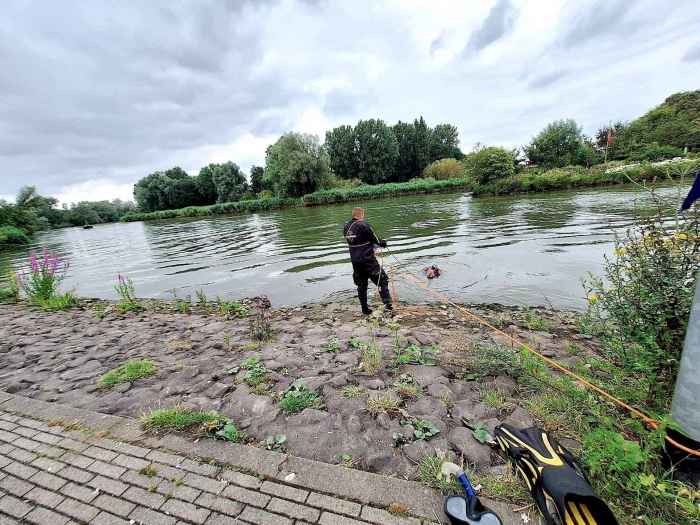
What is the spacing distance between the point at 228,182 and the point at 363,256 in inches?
2890

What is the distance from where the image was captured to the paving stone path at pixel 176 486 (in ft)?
6.39

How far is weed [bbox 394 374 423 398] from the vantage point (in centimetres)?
304

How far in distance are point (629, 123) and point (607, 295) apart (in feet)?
243

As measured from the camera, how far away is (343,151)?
65812 millimetres

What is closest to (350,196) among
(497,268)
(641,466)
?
(497,268)

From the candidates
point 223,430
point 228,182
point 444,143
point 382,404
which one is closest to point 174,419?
point 223,430

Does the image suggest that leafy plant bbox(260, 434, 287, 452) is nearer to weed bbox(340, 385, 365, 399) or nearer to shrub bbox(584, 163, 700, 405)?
weed bbox(340, 385, 365, 399)

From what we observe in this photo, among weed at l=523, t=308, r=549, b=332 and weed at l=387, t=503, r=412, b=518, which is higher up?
weed at l=387, t=503, r=412, b=518

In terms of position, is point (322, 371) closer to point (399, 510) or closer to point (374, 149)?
point (399, 510)

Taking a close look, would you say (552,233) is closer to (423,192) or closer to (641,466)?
(641,466)

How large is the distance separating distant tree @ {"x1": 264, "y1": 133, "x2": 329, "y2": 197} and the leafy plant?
4741 cm

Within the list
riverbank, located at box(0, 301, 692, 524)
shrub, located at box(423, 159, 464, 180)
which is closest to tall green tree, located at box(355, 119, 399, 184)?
shrub, located at box(423, 159, 464, 180)

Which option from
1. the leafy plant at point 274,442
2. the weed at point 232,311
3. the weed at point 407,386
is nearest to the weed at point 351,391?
the weed at point 407,386

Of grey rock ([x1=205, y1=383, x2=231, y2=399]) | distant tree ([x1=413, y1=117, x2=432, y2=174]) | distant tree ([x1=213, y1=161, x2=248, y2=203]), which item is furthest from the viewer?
distant tree ([x1=413, y1=117, x2=432, y2=174])
